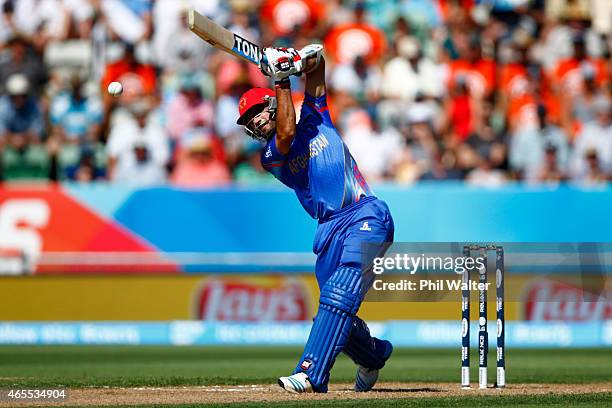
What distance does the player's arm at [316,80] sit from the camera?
331 inches

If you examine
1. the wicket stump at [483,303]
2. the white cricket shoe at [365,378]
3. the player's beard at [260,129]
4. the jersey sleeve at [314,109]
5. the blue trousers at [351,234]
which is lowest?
the white cricket shoe at [365,378]

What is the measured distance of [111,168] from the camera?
1576 cm

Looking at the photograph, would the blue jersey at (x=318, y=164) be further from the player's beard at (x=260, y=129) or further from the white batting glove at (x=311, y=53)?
the white batting glove at (x=311, y=53)

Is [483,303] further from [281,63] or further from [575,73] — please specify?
[575,73]

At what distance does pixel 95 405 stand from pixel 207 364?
4405 mm

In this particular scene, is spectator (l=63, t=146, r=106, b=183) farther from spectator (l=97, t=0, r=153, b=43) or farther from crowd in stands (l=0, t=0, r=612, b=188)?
spectator (l=97, t=0, r=153, b=43)

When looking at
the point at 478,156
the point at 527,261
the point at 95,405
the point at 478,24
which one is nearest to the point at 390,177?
the point at 478,156

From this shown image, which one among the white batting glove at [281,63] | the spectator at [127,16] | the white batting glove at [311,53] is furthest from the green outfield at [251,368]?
the spectator at [127,16]

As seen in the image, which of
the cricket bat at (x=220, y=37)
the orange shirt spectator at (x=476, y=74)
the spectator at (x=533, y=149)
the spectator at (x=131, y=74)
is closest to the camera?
the cricket bat at (x=220, y=37)

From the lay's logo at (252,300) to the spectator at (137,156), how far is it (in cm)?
173

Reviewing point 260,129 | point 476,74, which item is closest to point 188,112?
point 476,74

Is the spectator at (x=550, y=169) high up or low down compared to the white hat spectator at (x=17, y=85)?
down

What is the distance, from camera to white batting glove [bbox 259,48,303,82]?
804cm

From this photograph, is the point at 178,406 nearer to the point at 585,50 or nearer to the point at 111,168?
the point at 111,168
